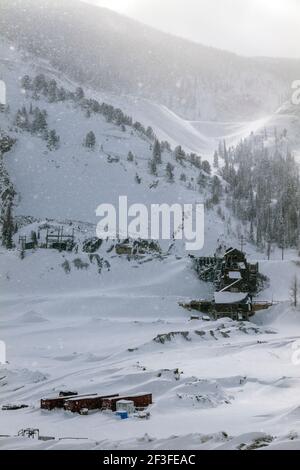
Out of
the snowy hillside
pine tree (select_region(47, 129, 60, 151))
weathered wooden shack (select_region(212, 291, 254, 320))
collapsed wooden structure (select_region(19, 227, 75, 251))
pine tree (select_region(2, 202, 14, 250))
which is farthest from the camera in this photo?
pine tree (select_region(47, 129, 60, 151))

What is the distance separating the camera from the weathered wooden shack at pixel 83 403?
2223 centimetres

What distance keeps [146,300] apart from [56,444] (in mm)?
34776

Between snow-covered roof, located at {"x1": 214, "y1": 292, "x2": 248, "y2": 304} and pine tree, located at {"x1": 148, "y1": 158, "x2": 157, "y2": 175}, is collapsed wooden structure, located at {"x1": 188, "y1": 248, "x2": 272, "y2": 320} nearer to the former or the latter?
snow-covered roof, located at {"x1": 214, "y1": 292, "x2": 248, "y2": 304}

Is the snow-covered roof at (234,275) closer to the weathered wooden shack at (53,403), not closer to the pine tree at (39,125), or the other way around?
the weathered wooden shack at (53,403)

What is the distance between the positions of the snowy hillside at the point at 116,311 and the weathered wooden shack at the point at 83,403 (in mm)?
434

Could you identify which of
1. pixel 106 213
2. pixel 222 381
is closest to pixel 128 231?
pixel 106 213

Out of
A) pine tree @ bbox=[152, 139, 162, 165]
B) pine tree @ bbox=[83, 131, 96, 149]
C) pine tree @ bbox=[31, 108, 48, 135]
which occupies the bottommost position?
pine tree @ bbox=[152, 139, 162, 165]

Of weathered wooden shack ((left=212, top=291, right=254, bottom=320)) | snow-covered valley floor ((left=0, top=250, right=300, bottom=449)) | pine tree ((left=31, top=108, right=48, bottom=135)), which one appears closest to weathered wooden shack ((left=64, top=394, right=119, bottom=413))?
snow-covered valley floor ((left=0, top=250, right=300, bottom=449))

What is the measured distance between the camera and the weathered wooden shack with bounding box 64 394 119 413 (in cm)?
2223

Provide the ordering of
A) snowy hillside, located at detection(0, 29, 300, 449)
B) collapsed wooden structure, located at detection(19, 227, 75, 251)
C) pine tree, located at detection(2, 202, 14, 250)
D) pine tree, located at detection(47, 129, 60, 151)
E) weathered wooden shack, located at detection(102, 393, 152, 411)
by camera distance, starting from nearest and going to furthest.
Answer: snowy hillside, located at detection(0, 29, 300, 449) → weathered wooden shack, located at detection(102, 393, 152, 411) → collapsed wooden structure, located at detection(19, 227, 75, 251) → pine tree, located at detection(2, 202, 14, 250) → pine tree, located at detection(47, 129, 60, 151)

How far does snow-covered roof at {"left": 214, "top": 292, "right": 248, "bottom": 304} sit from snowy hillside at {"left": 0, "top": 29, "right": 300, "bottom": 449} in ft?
8.36

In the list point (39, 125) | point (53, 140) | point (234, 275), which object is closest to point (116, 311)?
point (234, 275)

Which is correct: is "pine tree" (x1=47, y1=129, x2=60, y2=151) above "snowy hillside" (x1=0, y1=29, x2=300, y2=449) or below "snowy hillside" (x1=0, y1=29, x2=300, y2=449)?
above

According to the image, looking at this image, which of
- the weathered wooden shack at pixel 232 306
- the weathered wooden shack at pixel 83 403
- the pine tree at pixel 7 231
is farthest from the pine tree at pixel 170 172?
the weathered wooden shack at pixel 83 403
